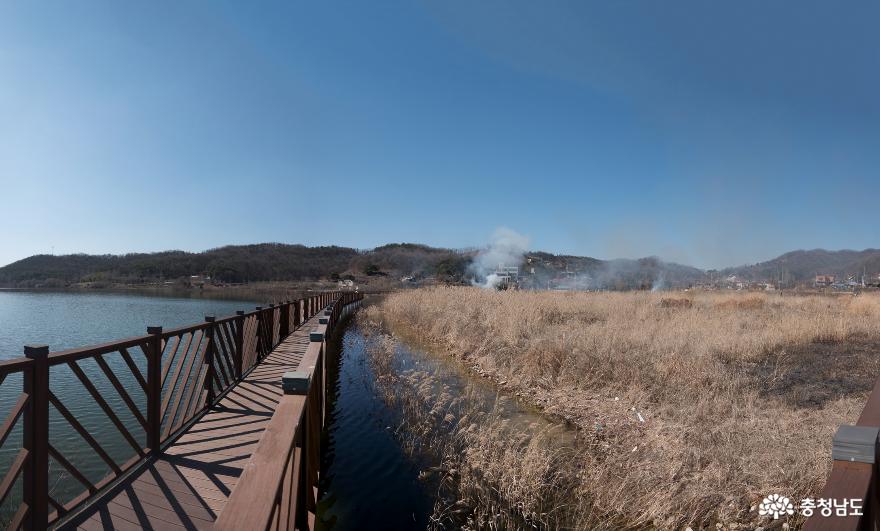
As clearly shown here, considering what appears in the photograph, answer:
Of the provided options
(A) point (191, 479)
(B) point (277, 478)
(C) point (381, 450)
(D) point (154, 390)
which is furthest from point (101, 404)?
(C) point (381, 450)

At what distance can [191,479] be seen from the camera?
3.95 meters

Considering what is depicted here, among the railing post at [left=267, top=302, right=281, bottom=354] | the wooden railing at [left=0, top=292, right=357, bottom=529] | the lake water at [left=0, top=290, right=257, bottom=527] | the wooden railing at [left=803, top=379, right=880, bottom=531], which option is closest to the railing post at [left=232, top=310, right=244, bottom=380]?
the wooden railing at [left=0, top=292, right=357, bottom=529]

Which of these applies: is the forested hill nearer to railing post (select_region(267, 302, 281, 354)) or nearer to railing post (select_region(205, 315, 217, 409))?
railing post (select_region(267, 302, 281, 354))

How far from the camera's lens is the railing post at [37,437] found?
2.77m

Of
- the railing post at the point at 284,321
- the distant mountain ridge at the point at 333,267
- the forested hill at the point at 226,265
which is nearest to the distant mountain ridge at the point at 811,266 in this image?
the distant mountain ridge at the point at 333,267

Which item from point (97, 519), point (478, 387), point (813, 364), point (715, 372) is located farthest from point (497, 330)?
point (97, 519)

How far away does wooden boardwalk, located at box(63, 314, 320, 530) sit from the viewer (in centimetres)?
326

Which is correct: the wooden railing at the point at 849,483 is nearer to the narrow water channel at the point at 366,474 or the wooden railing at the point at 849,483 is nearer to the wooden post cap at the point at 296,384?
the wooden post cap at the point at 296,384

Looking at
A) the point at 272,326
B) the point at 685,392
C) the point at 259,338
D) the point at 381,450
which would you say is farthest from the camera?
the point at 272,326

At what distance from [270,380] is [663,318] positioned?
12.5 m

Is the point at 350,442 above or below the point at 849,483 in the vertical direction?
below

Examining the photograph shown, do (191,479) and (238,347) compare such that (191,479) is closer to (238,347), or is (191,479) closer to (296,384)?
(296,384)

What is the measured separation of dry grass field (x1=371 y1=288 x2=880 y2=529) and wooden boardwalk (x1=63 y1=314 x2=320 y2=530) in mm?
3373

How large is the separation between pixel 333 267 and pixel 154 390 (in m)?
107
